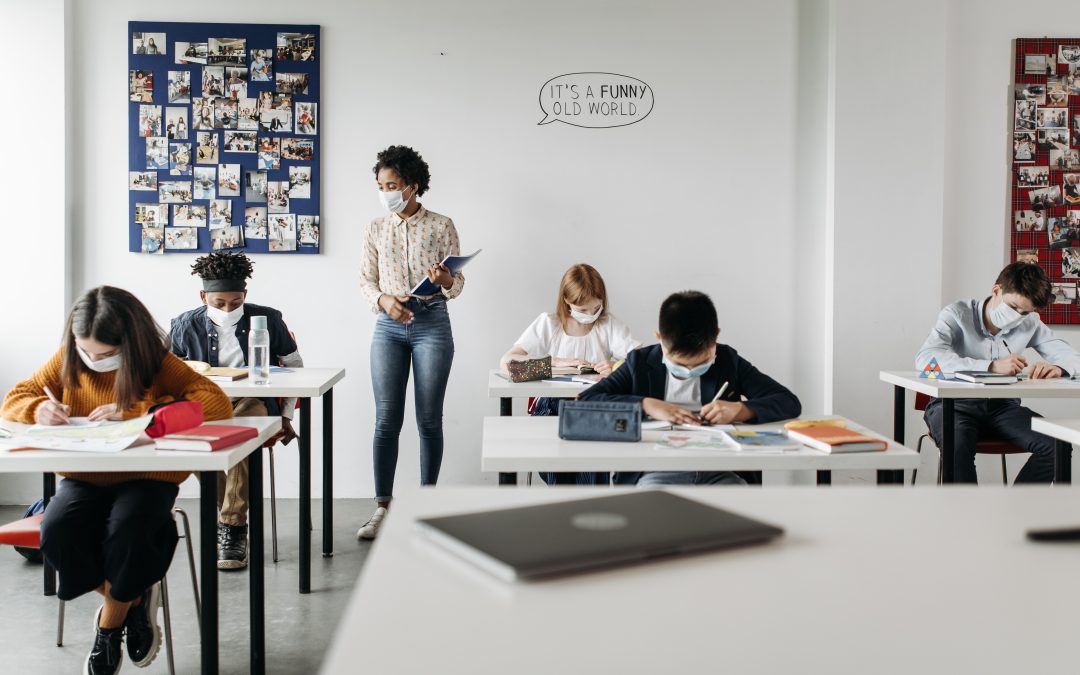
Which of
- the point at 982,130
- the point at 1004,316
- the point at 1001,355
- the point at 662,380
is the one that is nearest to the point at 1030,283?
the point at 1004,316

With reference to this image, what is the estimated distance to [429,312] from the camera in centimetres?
421

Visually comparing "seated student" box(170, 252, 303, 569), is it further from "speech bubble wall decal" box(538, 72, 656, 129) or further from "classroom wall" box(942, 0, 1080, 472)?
"classroom wall" box(942, 0, 1080, 472)

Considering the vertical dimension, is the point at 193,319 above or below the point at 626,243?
below

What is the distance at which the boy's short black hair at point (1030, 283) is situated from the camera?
379cm

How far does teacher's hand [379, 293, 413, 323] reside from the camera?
4.13m

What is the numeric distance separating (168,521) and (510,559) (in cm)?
198

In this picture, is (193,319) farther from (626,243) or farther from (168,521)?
(626,243)

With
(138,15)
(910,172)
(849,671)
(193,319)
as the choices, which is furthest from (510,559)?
(138,15)

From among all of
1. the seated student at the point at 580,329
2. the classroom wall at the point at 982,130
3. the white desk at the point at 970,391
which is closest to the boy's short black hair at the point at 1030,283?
the white desk at the point at 970,391

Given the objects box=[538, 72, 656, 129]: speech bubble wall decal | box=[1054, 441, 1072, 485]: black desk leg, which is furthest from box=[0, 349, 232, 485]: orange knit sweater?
box=[538, 72, 656, 129]: speech bubble wall decal

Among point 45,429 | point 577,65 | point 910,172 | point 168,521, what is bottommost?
point 168,521

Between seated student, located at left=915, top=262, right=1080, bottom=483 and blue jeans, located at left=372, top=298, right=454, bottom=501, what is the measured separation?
2116mm

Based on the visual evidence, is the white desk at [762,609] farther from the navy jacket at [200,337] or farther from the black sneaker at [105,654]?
the navy jacket at [200,337]

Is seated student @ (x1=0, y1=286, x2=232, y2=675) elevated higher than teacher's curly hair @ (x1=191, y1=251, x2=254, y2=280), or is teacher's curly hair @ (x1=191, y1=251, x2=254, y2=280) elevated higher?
teacher's curly hair @ (x1=191, y1=251, x2=254, y2=280)
